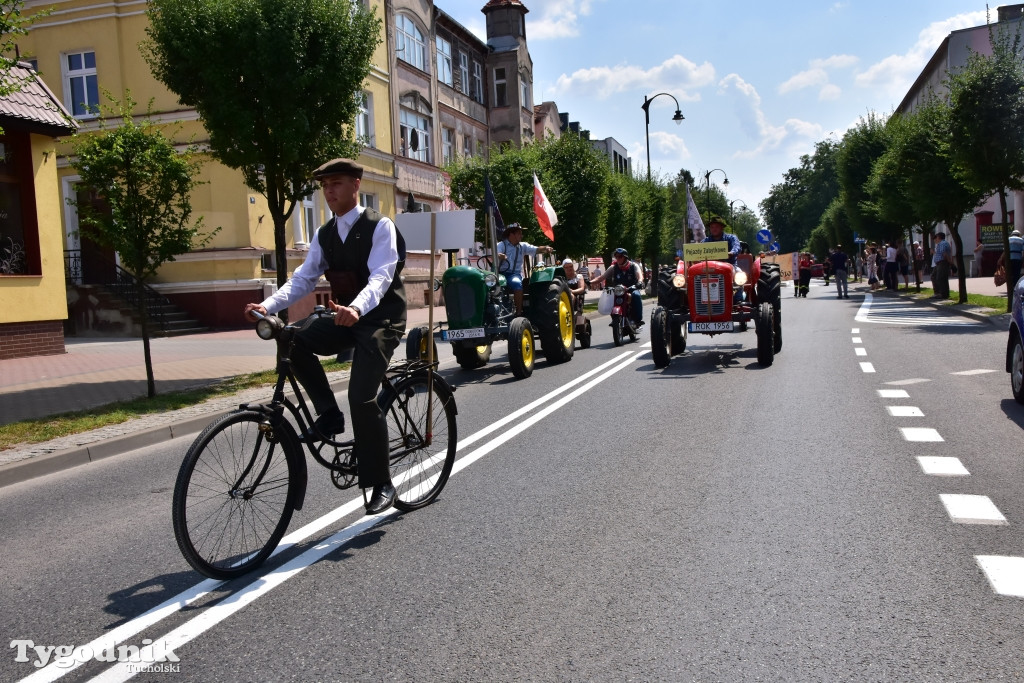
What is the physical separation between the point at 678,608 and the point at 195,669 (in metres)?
1.88

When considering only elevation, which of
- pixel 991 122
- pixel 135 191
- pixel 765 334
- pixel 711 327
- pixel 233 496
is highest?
pixel 991 122

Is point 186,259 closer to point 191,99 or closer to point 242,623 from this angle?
point 191,99

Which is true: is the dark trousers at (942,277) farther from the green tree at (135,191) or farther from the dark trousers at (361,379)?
the dark trousers at (361,379)

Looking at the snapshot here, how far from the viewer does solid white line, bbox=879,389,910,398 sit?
→ 32.3 feet

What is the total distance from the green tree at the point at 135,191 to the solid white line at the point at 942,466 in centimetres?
868

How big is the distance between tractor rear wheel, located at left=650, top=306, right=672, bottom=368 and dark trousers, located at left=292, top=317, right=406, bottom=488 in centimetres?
824

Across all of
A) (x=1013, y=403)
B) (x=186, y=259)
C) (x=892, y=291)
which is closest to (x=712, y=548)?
(x=1013, y=403)

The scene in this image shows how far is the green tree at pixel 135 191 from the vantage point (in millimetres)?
11102

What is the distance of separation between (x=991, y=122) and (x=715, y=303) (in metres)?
10.6

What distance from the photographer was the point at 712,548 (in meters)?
4.71

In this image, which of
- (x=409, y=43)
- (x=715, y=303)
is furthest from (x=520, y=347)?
(x=409, y=43)

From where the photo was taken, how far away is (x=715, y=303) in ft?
44.3

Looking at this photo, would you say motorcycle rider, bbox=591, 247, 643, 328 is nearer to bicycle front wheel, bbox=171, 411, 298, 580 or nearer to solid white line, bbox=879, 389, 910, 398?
solid white line, bbox=879, 389, 910, 398

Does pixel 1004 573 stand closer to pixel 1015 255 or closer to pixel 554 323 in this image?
pixel 554 323
